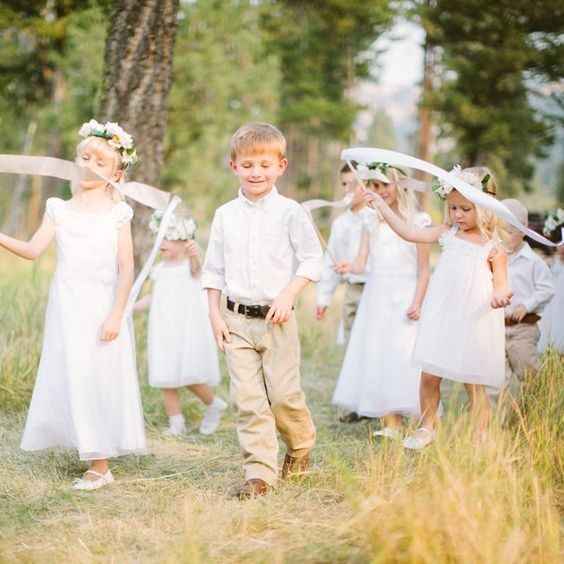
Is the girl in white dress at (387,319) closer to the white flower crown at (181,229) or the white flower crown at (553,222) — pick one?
the white flower crown at (181,229)

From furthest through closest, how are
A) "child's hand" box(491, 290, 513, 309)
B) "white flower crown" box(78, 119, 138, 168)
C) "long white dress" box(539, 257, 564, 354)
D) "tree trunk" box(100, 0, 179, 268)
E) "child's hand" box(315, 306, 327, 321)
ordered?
"tree trunk" box(100, 0, 179, 268)
"long white dress" box(539, 257, 564, 354)
"child's hand" box(315, 306, 327, 321)
"child's hand" box(491, 290, 513, 309)
"white flower crown" box(78, 119, 138, 168)

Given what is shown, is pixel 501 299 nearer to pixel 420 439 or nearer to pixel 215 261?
pixel 420 439

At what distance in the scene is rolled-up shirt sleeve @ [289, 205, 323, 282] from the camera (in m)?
4.47

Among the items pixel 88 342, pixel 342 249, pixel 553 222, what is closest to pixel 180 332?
pixel 342 249

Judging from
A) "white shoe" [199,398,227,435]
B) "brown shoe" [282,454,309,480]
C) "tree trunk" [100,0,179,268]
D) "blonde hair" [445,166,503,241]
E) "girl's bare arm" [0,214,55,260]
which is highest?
"tree trunk" [100,0,179,268]

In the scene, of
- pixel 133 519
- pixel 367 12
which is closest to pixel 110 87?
pixel 133 519

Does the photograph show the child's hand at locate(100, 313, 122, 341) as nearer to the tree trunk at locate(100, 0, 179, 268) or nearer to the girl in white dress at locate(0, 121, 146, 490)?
the girl in white dress at locate(0, 121, 146, 490)

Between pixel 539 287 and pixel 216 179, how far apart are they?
22216 mm

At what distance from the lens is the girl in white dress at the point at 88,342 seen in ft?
15.1

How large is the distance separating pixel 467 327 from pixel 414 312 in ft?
3.26

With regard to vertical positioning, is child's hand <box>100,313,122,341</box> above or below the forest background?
below

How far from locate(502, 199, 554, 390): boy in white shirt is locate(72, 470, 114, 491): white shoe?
3.01m

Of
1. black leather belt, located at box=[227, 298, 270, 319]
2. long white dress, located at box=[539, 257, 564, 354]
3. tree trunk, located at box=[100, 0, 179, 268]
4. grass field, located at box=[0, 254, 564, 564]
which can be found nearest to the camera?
grass field, located at box=[0, 254, 564, 564]

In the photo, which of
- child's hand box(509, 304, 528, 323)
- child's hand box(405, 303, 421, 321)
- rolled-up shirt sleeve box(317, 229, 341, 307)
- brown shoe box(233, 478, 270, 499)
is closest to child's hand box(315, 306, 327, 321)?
rolled-up shirt sleeve box(317, 229, 341, 307)
